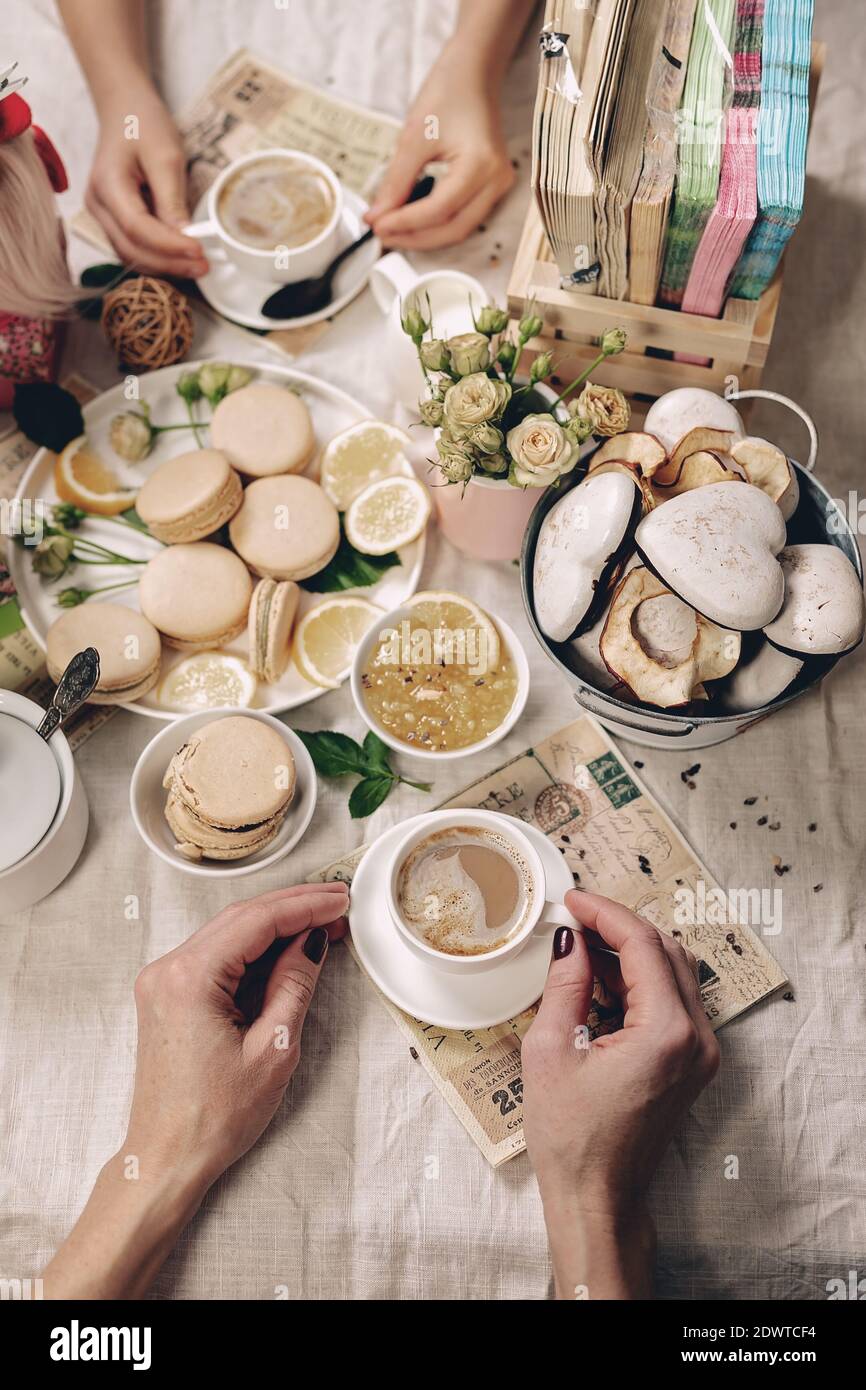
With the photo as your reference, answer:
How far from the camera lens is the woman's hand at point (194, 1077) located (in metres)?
0.94

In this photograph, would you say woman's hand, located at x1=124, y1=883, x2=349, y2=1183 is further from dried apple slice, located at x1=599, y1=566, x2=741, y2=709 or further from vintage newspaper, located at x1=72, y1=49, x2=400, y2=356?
vintage newspaper, located at x1=72, y1=49, x2=400, y2=356

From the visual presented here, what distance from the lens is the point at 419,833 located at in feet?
3.28

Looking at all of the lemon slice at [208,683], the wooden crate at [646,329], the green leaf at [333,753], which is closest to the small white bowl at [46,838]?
the lemon slice at [208,683]

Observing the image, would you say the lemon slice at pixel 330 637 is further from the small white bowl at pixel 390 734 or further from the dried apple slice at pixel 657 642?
the dried apple slice at pixel 657 642

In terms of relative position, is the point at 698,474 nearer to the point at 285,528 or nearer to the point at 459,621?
the point at 459,621

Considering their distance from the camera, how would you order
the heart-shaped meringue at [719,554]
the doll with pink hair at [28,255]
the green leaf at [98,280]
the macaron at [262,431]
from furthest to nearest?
the green leaf at [98,280] → the macaron at [262,431] → the doll with pink hair at [28,255] → the heart-shaped meringue at [719,554]

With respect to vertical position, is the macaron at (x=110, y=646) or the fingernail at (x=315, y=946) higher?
the macaron at (x=110, y=646)

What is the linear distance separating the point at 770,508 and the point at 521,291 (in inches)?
15.3

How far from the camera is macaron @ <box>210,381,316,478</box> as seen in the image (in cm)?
116

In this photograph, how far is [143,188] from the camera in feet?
4.25

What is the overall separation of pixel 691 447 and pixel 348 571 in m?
0.42

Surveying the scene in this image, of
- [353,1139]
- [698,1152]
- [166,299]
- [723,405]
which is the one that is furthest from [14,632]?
[698,1152]

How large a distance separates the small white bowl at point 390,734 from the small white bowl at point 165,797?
8cm

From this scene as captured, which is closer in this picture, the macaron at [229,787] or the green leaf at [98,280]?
the macaron at [229,787]
